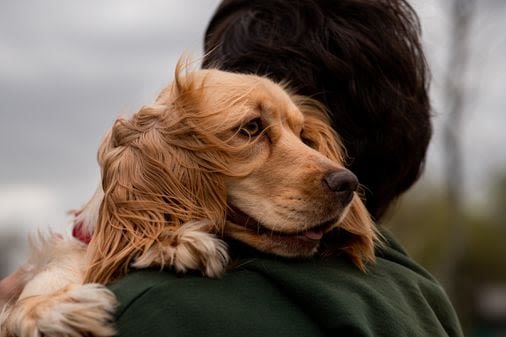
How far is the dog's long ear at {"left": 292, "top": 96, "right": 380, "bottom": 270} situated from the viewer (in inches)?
117

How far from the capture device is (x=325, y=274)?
2.74 meters

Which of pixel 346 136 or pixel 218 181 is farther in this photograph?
pixel 346 136

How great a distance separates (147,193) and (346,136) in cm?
96

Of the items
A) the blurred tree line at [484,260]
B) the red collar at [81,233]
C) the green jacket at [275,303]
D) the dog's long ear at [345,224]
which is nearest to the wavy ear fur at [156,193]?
the green jacket at [275,303]

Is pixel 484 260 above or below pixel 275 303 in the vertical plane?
below

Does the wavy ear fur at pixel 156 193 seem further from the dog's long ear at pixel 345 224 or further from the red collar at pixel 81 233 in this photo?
the dog's long ear at pixel 345 224

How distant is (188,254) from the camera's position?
258 cm

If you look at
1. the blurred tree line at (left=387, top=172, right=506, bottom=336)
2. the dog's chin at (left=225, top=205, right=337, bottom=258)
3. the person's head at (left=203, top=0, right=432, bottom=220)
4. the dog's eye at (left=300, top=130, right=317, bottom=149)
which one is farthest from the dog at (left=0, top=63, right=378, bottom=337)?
the blurred tree line at (left=387, top=172, right=506, bottom=336)

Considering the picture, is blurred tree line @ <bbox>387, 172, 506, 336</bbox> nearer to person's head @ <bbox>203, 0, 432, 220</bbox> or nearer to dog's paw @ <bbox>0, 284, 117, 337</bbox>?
person's head @ <bbox>203, 0, 432, 220</bbox>

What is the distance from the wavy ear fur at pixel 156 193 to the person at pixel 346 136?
0.12 meters

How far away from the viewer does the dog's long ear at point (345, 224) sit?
297 cm

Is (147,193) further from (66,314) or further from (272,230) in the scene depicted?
(66,314)

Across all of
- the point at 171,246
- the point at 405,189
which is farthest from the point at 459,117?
the point at 171,246

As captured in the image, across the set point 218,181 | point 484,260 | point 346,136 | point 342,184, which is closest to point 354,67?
point 346,136
